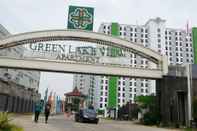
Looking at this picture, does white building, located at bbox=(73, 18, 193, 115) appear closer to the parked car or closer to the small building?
the small building

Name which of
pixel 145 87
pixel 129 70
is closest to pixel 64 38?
pixel 129 70

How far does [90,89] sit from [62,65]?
389ft

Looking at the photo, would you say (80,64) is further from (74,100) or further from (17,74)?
(74,100)

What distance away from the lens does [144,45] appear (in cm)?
11544

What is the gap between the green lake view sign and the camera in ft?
117

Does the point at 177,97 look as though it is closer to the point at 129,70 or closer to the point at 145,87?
the point at 129,70

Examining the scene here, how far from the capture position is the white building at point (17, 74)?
58094mm

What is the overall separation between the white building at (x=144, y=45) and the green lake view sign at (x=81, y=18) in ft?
252

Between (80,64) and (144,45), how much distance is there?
279ft

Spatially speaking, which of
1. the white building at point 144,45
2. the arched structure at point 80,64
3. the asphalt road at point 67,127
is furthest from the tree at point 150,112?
the white building at point 144,45

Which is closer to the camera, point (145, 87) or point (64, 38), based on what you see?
point (64, 38)

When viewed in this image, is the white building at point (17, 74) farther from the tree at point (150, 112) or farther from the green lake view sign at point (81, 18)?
the tree at point (150, 112)

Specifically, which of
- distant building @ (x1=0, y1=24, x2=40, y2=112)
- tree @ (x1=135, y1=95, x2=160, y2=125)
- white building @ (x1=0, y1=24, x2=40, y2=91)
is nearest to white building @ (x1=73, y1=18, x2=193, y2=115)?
white building @ (x1=0, y1=24, x2=40, y2=91)

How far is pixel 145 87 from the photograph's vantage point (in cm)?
11938
